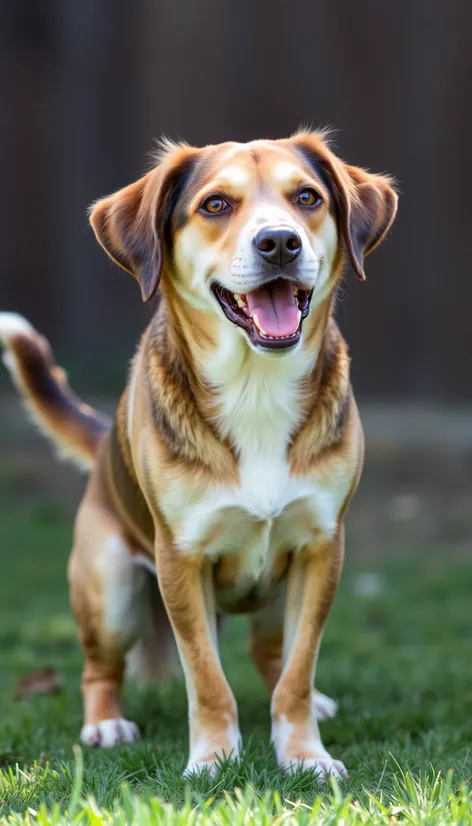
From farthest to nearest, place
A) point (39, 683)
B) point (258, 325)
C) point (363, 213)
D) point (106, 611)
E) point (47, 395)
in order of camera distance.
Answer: point (39, 683)
point (47, 395)
point (106, 611)
point (363, 213)
point (258, 325)

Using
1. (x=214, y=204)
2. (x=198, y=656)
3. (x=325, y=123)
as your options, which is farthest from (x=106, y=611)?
(x=325, y=123)

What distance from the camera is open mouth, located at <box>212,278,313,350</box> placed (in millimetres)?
3186

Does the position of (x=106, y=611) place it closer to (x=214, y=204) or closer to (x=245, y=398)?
(x=245, y=398)

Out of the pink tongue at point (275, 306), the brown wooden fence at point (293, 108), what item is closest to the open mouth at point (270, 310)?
the pink tongue at point (275, 306)

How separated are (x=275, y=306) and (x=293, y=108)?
20.8 feet

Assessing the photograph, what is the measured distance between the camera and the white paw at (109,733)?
384cm

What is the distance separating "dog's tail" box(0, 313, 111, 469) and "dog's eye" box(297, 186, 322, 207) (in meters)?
1.46

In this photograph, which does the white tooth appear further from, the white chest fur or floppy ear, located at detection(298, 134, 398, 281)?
floppy ear, located at detection(298, 134, 398, 281)

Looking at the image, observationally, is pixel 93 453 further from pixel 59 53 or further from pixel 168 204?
pixel 59 53

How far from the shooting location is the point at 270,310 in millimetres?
3252

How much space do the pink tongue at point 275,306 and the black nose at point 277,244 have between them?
136 millimetres

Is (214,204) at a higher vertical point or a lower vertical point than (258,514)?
higher

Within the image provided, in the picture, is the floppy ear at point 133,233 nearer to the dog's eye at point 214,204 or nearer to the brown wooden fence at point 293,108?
the dog's eye at point 214,204

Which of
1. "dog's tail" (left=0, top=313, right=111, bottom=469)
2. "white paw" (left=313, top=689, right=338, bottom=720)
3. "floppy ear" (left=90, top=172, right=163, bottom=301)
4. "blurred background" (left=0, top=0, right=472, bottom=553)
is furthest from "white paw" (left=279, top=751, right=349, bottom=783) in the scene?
"blurred background" (left=0, top=0, right=472, bottom=553)
